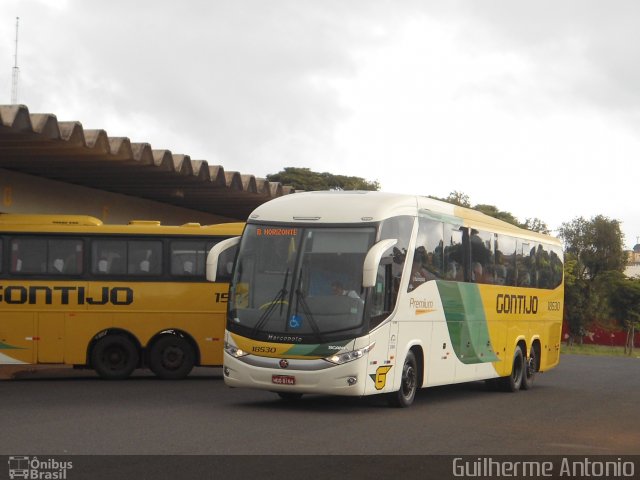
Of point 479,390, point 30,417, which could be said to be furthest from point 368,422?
point 479,390

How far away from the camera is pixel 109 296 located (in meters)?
23.2

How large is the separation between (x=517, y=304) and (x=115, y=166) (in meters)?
9.10

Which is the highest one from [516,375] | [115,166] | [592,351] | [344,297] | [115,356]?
[115,166]

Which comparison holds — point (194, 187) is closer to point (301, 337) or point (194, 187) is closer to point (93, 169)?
point (93, 169)

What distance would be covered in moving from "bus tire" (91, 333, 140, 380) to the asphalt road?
0.41 metres

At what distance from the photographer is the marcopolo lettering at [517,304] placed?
2258cm

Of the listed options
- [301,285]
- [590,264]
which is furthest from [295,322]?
[590,264]

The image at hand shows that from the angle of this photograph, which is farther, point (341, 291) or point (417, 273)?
point (417, 273)

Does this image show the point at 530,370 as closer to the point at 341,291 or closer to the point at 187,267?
the point at 187,267

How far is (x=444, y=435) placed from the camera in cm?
1397

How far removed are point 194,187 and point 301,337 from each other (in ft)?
48.6

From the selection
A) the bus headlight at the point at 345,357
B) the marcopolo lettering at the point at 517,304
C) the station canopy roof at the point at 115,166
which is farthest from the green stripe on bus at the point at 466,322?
the station canopy roof at the point at 115,166

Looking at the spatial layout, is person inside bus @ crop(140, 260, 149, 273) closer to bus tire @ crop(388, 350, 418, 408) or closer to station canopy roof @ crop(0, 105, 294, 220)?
station canopy roof @ crop(0, 105, 294, 220)

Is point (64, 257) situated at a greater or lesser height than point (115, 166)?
lesser
